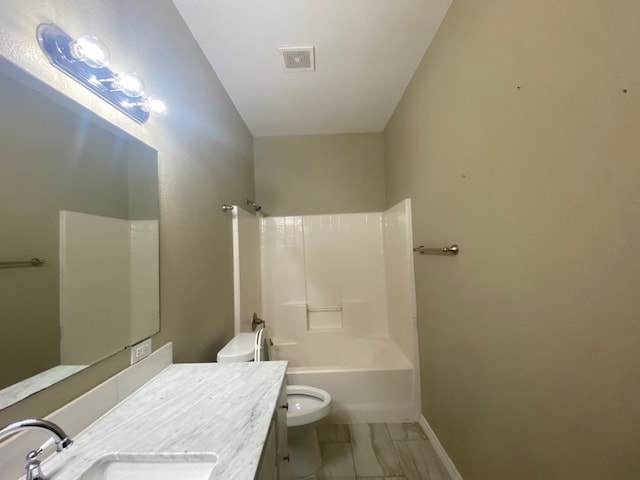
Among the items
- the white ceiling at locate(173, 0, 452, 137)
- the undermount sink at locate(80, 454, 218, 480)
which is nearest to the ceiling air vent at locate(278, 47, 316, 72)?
the white ceiling at locate(173, 0, 452, 137)

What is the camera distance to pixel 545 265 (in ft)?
2.85

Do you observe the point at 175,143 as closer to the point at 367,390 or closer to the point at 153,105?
the point at 153,105

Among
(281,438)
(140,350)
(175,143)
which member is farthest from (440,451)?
(175,143)

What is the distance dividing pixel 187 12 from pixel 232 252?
1.48 meters

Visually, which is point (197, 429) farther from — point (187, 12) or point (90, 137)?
point (187, 12)

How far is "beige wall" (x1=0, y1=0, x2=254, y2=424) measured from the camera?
68 cm

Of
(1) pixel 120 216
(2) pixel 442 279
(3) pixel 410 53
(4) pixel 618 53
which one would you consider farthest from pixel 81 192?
(3) pixel 410 53

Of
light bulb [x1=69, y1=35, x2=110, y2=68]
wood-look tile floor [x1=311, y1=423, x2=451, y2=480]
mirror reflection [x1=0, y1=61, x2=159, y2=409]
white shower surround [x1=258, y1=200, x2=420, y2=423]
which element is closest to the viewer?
mirror reflection [x1=0, y1=61, x2=159, y2=409]

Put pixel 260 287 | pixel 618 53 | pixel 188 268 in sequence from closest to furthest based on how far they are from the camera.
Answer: pixel 618 53, pixel 188 268, pixel 260 287

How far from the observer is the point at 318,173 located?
3006 mm

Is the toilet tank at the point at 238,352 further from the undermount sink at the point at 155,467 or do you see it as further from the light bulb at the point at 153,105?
the light bulb at the point at 153,105

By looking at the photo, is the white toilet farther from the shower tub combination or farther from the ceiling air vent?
the ceiling air vent

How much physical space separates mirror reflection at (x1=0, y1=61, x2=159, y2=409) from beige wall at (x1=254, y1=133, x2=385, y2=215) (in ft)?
6.30

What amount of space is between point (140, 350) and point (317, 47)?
6.26 feet
